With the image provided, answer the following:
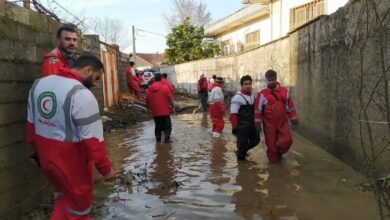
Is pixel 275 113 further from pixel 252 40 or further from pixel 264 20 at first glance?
pixel 252 40

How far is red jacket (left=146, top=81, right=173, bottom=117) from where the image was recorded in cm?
1141

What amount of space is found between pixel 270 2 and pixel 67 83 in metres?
20.0

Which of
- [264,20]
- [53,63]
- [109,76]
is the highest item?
[264,20]

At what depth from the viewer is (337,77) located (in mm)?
8531

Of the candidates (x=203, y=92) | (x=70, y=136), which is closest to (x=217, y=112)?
(x=203, y=92)

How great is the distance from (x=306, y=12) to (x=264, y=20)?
5.34 meters

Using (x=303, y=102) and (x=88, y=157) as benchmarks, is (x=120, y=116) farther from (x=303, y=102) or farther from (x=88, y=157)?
(x=88, y=157)

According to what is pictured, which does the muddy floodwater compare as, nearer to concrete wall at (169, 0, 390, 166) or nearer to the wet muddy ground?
the wet muddy ground

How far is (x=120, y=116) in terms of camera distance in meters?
16.0

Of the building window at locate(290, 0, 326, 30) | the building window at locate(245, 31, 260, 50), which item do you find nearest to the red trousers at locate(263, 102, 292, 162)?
the building window at locate(290, 0, 326, 30)

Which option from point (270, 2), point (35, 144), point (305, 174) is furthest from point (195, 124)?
point (35, 144)

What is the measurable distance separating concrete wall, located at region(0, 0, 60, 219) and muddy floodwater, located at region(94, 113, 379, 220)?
0.94 m

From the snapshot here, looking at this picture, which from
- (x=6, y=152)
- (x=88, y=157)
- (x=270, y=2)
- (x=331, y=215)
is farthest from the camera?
(x=270, y=2)

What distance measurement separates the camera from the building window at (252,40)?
2568 cm
